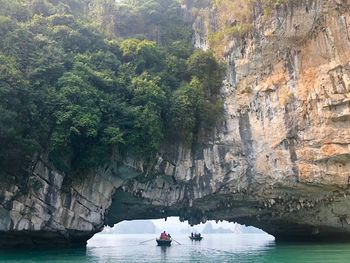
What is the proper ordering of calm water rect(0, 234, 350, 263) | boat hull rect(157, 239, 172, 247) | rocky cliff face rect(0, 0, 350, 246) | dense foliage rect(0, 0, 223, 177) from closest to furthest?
1. calm water rect(0, 234, 350, 263)
2. dense foliage rect(0, 0, 223, 177)
3. rocky cliff face rect(0, 0, 350, 246)
4. boat hull rect(157, 239, 172, 247)

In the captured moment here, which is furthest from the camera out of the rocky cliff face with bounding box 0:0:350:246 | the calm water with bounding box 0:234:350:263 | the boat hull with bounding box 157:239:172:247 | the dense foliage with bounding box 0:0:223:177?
the boat hull with bounding box 157:239:172:247

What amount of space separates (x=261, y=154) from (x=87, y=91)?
6202 millimetres

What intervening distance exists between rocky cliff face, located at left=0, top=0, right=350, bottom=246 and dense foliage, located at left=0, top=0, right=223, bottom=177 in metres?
0.83

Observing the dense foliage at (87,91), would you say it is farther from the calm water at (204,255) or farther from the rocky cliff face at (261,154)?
the calm water at (204,255)

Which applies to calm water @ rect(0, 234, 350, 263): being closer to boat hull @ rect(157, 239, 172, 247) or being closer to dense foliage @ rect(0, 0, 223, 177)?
dense foliage @ rect(0, 0, 223, 177)

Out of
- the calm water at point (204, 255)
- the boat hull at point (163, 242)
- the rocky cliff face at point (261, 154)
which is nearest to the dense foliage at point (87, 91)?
the rocky cliff face at point (261, 154)

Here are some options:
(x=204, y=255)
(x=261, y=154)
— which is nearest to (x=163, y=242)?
(x=204, y=255)

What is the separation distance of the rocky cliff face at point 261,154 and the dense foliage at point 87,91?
2.72 ft

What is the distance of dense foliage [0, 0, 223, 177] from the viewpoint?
464 inches

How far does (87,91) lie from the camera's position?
1256 centimetres

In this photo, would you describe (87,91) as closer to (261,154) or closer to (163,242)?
(261,154)


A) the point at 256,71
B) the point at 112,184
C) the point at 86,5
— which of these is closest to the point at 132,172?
the point at 112,184

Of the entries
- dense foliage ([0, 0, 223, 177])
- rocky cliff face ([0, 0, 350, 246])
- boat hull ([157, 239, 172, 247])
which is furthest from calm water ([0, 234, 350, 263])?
boat hull ([157, 239, 172, 247])

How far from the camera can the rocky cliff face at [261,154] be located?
13352mm
